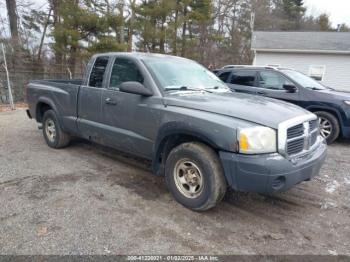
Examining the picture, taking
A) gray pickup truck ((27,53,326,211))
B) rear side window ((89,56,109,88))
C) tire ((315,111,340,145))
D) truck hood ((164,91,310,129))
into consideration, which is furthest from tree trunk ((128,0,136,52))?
truck hood ((164,91,310,129))

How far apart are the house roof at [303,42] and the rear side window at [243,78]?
37.2 ft

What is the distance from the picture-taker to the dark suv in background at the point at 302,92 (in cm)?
684

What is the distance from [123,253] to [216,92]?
253 centimetres

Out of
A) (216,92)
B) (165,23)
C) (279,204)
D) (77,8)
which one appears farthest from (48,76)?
(279,204)

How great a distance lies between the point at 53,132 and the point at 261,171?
4506mm

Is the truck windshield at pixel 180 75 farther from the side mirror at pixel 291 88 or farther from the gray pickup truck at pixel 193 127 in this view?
the side mirror at pixel 291 88

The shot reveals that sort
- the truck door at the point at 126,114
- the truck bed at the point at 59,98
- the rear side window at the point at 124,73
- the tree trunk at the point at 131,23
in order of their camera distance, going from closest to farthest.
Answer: the truck door at the point at 126,114, the rear side window at the point at 124,73, the truck bed at the point at 59,98, the tree trunk at the point at 131,23

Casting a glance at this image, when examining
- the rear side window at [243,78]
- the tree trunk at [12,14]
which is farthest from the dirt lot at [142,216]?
the tree trunk at [12,14]

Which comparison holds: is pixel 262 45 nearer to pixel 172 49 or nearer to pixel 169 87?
pixel 172 49

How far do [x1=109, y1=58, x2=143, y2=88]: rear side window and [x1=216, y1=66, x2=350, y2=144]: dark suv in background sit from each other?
427 centimetres

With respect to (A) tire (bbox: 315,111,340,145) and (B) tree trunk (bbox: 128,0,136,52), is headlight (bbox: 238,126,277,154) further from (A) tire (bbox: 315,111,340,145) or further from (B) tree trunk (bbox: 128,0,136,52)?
(B) tree trunk (bbox: 128,0,136,52)

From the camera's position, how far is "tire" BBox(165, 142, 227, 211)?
10.9 feet

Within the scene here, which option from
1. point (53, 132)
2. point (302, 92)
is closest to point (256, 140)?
point (53, 132)

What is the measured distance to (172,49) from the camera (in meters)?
21.7
